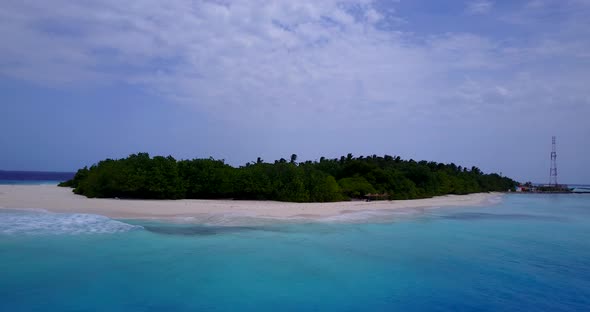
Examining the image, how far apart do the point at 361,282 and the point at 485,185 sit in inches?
2519

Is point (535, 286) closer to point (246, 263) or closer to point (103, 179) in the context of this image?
point (246, 263)

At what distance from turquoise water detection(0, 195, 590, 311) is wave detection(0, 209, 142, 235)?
4 centimetres

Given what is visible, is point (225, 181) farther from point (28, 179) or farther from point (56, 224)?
point (28, 179)

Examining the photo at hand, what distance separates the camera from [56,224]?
15.6m

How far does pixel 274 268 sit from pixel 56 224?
9.61 metres

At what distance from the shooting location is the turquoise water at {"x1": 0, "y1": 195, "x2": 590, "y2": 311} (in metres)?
8.34

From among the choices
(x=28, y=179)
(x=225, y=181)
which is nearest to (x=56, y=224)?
(x=225, y=181)

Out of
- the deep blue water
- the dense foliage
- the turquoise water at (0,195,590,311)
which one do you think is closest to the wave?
the turquoise water at (0,195,590,311)

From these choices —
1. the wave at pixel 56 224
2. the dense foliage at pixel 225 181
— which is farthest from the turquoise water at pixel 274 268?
the dense foliage at pixel 225 181

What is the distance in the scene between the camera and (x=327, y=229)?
17.3m

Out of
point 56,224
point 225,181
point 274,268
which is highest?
point 225,181

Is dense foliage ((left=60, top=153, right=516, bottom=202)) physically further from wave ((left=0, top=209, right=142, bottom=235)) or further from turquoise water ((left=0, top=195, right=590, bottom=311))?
turquoise water ((left=0, top=195, right=590, bottom=311))

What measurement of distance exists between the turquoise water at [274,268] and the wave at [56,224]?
1.5 inches

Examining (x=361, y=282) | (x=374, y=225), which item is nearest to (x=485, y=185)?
(x=374, y=225)
